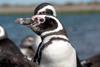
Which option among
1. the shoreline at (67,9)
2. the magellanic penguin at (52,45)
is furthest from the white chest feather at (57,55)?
the shoreline at (67,9)

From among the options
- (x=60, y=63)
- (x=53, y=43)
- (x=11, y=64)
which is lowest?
(x=60, y=63)

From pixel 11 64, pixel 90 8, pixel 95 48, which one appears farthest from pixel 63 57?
pixel 90 8

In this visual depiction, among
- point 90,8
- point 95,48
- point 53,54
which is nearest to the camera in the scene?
point 53,54

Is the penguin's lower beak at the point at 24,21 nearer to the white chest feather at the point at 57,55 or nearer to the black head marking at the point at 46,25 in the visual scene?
the black head marking at the point at 46,25

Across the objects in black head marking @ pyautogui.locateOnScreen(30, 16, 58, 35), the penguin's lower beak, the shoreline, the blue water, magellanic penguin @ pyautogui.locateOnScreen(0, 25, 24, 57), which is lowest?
the shoreline

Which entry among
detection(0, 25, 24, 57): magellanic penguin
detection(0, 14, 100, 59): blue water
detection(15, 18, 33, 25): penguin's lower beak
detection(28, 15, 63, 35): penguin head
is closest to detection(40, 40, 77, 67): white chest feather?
detection(28, 15, 63, 35): penguin head

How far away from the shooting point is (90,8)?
8119cm

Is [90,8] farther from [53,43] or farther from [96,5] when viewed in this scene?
[53,43]

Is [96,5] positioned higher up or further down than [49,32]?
further down

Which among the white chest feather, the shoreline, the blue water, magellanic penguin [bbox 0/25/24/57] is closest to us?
the white chest feather

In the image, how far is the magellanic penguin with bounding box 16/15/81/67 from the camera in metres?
4.39

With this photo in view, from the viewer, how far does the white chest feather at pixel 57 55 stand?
4.38m

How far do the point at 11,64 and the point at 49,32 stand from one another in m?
1.69

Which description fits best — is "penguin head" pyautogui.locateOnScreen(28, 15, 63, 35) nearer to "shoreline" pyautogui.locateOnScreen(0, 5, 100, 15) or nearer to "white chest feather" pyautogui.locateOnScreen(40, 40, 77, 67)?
"white chest feather" pyautogui.locateOnScreen(40, 40, 77, 67)
